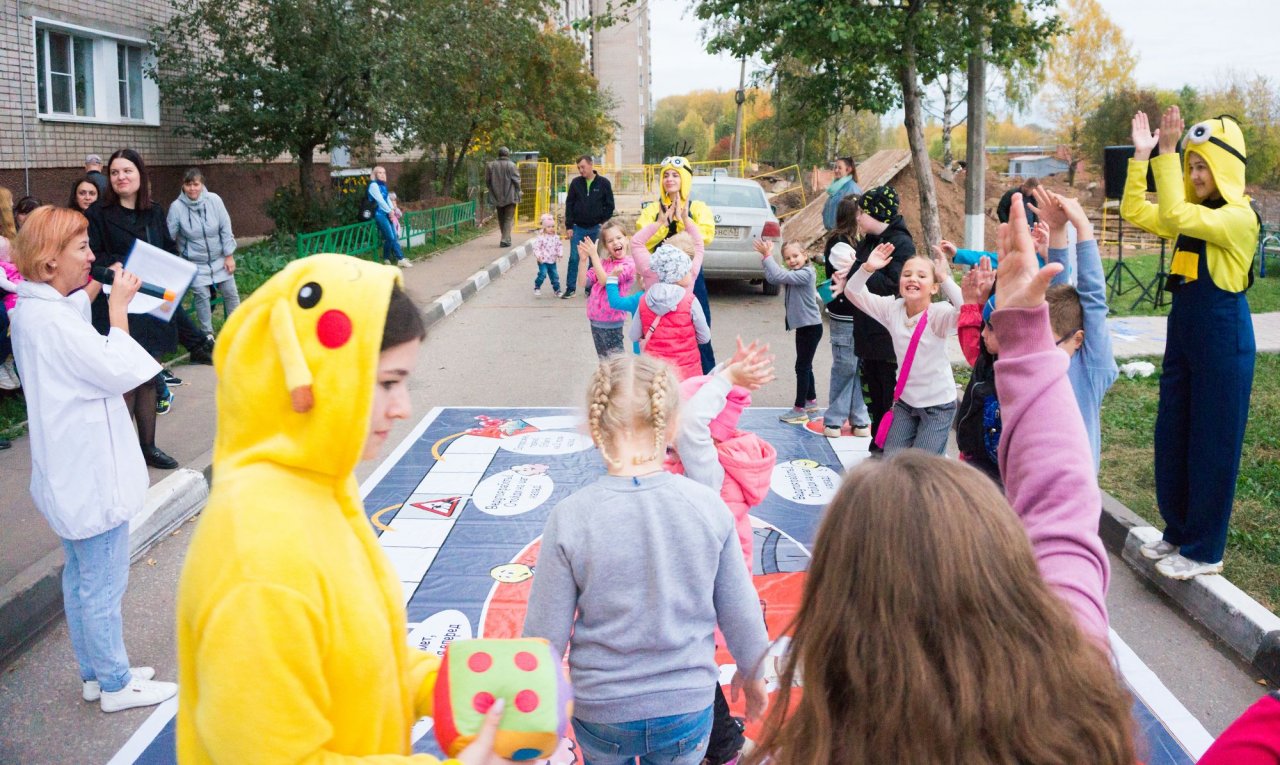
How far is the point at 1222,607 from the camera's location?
4.58 m

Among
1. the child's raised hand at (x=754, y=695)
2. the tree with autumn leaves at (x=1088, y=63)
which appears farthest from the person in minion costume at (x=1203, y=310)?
the tree with autumn leaves at (x=1088, y=63)

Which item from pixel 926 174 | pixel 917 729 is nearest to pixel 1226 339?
pixel 917 729

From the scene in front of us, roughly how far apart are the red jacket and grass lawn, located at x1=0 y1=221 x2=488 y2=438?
404 cm

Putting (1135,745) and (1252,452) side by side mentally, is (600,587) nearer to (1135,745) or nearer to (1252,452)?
(1135,745)

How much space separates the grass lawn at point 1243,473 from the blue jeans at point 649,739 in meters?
3.39

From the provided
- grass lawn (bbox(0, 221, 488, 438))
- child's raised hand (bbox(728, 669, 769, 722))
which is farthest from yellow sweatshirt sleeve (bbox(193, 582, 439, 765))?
grass lawn (bbox(0, 221, 488, 438))

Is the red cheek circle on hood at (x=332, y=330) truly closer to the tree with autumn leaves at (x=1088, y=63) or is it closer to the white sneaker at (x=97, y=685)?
the white sneaker at (x=97, y=685)

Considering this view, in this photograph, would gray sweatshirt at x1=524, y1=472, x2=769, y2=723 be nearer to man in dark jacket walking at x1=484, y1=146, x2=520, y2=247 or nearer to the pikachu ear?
the pikachu ear

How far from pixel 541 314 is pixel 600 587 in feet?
37.8

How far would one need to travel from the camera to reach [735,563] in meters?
2.64

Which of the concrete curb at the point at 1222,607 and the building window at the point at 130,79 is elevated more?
the building window at the point at 130,79

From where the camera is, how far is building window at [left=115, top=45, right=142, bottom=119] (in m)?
16.1

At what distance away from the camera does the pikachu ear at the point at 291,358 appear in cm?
158

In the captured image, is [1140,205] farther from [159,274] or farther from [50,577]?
[50,577]
